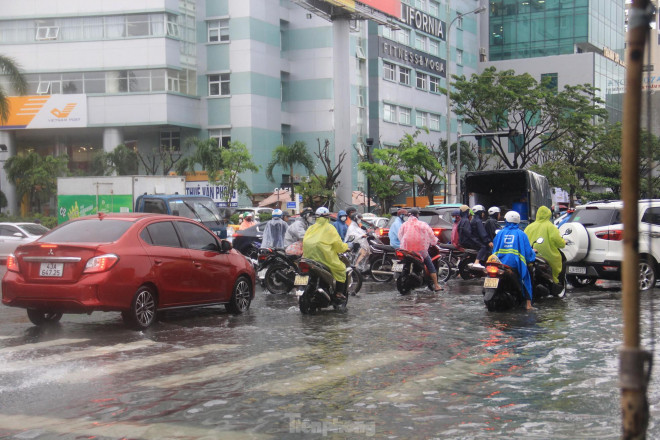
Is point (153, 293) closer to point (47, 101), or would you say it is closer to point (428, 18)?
point (47, 101)

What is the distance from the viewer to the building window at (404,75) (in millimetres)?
71375

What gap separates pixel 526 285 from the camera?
13.2 m

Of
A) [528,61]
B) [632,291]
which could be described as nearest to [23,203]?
[528,61]

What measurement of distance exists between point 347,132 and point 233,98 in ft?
29.3

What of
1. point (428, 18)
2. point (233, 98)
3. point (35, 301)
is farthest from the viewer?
point (428, 18)

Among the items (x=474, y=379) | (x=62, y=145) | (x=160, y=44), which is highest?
(x=160, y=44)

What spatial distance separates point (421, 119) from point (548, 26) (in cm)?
1914

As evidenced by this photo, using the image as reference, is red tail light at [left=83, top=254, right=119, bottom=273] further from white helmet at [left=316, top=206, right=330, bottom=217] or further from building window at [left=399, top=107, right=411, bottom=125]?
building window at [left=399, top=107, right=411, bottom=125]

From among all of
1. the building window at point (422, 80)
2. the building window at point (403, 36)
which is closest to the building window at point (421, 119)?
the building window at point (422, 80)

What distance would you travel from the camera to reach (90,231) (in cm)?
1117

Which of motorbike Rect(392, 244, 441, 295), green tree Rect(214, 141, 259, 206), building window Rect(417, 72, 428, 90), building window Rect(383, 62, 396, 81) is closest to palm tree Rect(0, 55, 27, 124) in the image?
green tree Rect(214, 141, 259, 206)

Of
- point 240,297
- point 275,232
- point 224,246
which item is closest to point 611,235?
point 275,232

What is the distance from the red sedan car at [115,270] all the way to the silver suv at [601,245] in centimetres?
740

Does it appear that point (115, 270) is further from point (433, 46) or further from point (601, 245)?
point (433, 46)
